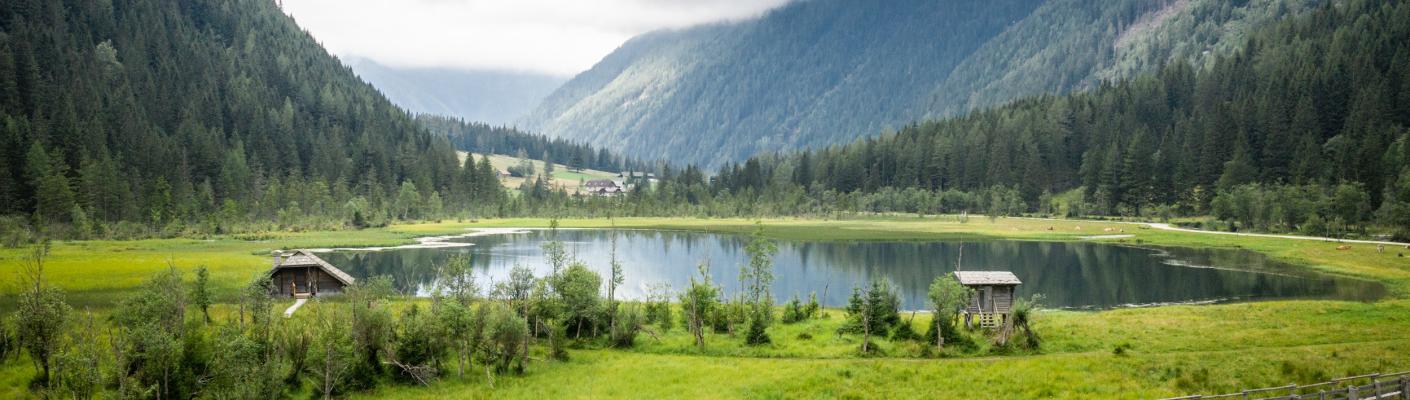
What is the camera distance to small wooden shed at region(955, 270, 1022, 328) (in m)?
50.0

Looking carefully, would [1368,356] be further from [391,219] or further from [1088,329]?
[391,219]

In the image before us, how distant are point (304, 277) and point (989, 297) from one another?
164ft

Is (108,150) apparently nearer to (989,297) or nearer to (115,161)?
(115,161)

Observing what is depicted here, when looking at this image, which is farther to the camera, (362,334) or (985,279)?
(985,279)

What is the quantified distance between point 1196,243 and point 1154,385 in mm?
95636

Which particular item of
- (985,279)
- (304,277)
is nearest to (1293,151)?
(985,279)

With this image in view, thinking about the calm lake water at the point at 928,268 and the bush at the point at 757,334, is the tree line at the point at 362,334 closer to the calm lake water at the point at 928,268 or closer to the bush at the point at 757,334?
the bush at the point at 757,334

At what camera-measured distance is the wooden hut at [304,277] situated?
61.4m

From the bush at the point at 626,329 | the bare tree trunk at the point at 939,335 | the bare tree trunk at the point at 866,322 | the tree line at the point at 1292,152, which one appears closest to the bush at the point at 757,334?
the bare tree trunk at the point at 866,322

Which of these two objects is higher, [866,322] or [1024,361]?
[866,322]

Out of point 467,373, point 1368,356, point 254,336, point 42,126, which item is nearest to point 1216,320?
point 1368,356

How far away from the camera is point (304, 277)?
206ft

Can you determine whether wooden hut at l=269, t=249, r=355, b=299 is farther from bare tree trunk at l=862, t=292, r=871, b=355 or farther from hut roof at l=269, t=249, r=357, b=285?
bare tree trunk at l=862, t=292, r=871, b=355

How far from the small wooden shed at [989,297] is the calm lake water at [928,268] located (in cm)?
1539
